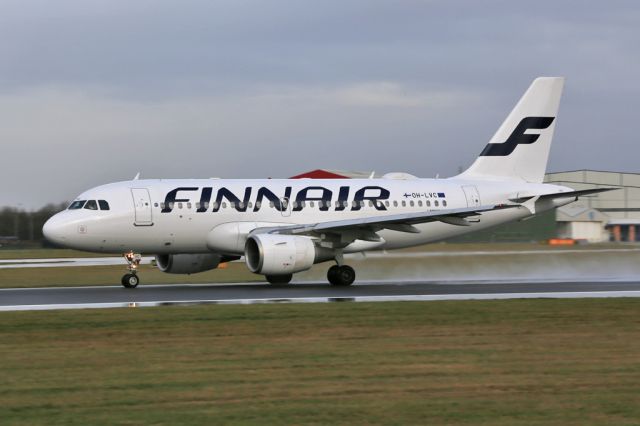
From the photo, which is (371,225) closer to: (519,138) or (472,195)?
(472,195)

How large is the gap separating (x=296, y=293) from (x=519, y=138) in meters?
13.3

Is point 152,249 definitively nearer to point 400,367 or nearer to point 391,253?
point 391,253

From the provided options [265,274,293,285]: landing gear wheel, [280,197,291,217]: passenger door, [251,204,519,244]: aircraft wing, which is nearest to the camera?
[251,204,519,244]: aircraft wing

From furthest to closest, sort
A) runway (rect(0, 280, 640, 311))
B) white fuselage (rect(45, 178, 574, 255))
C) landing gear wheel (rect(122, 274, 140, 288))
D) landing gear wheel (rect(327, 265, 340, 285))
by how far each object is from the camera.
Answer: landing gear wheel (rect(327, 265, 340, 285)) < white fuselage (rect(45, 178, 574, 255)) < landing gear wheel (rect(122, 274, 140, 288)) < runway (rect(0, 280, 640, 311))

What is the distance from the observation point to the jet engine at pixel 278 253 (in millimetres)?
28922

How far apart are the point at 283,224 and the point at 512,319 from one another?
526 inches

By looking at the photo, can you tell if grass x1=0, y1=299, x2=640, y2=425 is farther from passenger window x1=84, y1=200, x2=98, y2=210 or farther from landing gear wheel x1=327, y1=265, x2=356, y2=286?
passenger window x1=84, y1=200, x2=98, y2=210

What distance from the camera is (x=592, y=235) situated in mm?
78875

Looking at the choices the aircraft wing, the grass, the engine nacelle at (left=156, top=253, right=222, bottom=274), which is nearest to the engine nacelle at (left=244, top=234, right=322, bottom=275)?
the aircraft wing

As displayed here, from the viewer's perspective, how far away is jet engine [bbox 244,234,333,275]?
28.9 meters

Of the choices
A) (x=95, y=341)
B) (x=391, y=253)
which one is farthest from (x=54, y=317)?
(x=391, y=253)

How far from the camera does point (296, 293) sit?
27438mm

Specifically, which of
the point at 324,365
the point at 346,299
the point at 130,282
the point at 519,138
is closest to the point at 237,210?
the point at 130,282

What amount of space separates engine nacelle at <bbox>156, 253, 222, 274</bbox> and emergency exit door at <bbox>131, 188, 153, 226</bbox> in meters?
2.03
